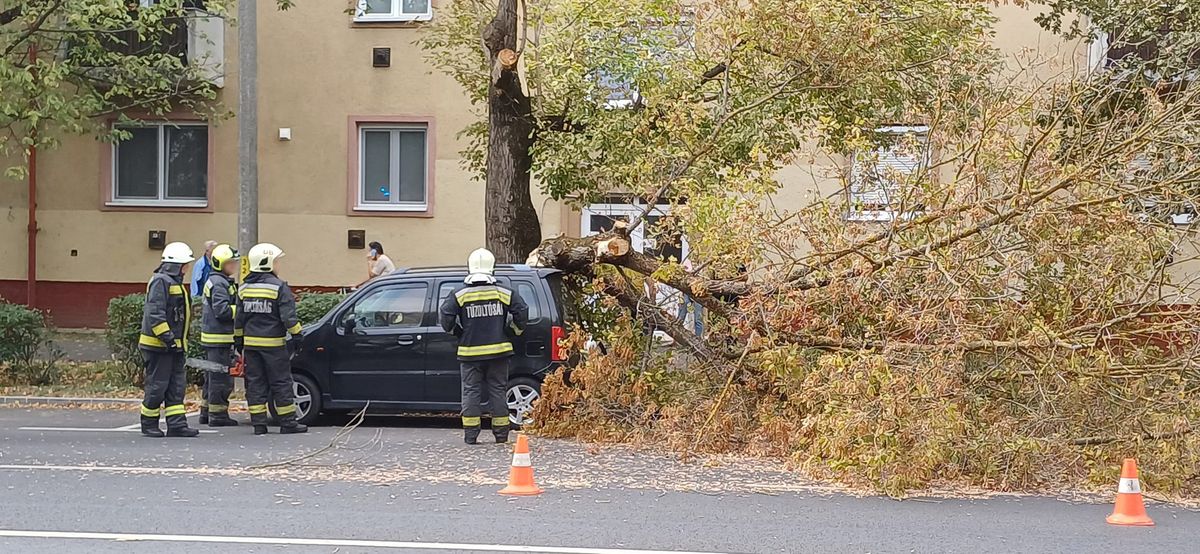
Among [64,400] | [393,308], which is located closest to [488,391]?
[393,308]

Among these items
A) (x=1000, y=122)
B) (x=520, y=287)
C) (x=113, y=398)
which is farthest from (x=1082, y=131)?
(x=113, y=398)

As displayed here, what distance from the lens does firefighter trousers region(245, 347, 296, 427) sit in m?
11.6

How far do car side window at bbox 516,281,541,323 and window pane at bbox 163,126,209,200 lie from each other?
37.4ft

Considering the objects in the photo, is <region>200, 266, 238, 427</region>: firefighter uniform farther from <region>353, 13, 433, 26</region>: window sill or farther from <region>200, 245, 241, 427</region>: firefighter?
<region>353, 13, 433, 26</region>: window sill

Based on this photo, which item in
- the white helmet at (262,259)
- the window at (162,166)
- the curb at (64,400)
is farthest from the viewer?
the window at (162,166)

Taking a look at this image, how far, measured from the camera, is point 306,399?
12203mm

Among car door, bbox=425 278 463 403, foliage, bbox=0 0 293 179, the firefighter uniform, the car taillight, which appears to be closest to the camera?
the car taillight

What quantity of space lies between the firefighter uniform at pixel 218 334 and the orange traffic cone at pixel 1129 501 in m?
7.72

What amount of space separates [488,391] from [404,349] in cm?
141

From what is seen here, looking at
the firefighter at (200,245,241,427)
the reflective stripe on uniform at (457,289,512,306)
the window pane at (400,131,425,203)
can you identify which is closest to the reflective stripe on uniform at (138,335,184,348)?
the firefighter at (200,245,241,427)

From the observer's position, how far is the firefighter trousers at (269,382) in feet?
38.0

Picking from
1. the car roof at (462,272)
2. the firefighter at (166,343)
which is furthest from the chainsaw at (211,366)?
the car roof at (462,272)

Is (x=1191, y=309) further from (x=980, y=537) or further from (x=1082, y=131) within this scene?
(x=980, y=537)

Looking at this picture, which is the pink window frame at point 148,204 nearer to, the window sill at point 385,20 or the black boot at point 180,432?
the window sill at point 385,20
